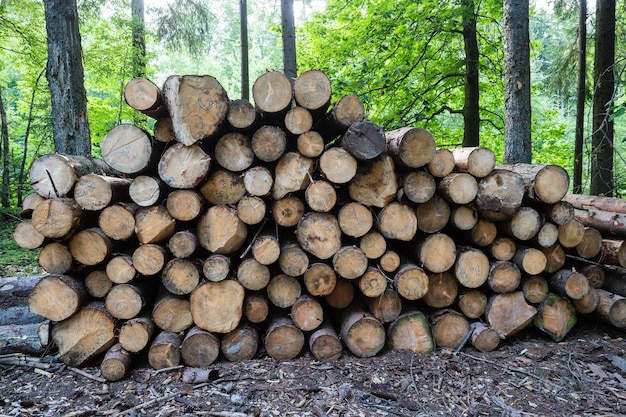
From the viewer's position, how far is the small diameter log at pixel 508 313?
329cm

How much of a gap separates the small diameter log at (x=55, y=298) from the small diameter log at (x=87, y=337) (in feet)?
0.40

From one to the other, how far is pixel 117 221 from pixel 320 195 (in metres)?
1.55

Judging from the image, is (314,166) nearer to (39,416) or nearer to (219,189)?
(219,189)

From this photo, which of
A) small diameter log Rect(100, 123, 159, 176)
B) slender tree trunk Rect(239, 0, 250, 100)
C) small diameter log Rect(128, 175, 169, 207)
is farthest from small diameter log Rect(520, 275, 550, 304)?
slender tree trunk Rect(239, 0, 250, 100)

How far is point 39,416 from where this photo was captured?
242 centimetres

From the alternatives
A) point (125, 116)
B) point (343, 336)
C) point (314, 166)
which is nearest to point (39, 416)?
point (343, 336)

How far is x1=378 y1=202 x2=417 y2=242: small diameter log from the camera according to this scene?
3109mm

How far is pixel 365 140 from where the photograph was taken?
291 cm

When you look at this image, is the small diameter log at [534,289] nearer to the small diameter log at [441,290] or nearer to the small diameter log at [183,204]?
the small diameter log at [441,290]

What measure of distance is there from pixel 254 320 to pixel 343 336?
74 centimetres

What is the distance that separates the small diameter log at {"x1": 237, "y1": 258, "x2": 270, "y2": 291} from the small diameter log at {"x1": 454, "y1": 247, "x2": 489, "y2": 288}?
62.5 inches

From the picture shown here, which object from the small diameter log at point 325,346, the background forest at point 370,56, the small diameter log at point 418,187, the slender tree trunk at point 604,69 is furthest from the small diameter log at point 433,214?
the slender tree trunk at point 604,69

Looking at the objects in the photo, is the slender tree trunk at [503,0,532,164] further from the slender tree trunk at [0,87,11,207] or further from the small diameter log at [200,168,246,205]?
the slender tree trunk at [0,87,11,207]

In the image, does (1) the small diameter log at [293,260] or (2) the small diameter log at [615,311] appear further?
(2) the small diameter log at [615,311]
